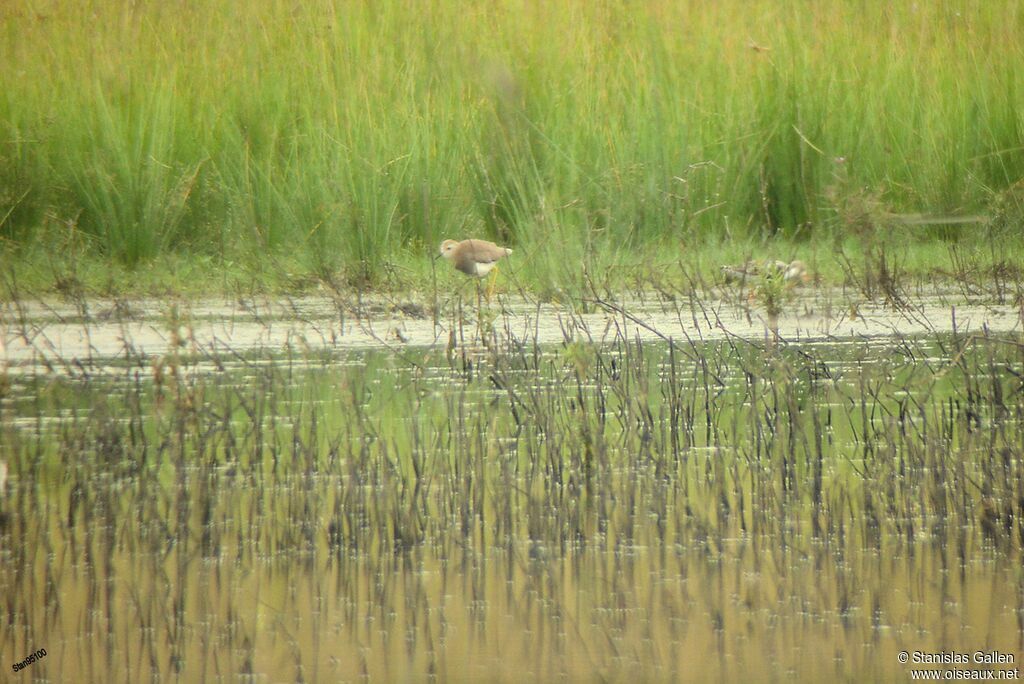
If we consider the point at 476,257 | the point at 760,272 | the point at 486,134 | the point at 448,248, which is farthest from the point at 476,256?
the point at 486,134

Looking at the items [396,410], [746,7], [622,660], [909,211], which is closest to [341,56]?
[746,7]

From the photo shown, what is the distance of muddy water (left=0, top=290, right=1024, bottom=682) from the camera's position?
9.11 ft

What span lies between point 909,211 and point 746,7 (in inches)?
68.3

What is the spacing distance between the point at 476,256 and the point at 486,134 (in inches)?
60.6

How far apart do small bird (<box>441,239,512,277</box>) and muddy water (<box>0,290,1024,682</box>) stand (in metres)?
1.61

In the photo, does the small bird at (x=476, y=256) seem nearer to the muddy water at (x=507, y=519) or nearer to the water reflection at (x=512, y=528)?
the muddy water at (x=507, y=519)

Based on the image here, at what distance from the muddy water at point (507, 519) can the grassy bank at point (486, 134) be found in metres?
2.30

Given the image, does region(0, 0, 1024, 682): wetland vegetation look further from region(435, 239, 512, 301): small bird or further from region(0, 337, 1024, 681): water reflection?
region(435, 239, 512, 301): small bird

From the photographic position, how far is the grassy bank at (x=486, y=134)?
745 centimetres

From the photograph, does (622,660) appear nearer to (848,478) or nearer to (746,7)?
(848,478)

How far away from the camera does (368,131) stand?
7703mm

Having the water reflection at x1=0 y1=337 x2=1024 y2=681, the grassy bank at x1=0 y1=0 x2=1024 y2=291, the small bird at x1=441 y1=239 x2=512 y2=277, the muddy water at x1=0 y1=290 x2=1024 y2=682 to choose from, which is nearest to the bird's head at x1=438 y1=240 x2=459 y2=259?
the small bird at x1=441 y1=239 x2=512 y2=277

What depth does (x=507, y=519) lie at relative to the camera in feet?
11.1

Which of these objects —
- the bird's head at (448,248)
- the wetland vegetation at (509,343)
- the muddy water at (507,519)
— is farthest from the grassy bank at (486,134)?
the muddy water at (507,519)
